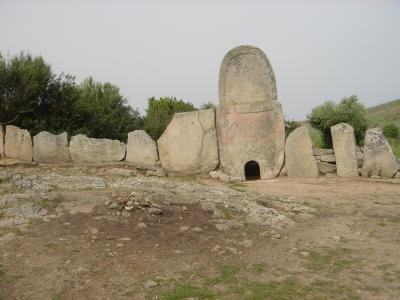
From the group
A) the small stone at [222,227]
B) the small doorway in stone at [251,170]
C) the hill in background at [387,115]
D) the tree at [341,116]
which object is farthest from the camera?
the hill in background at [387,115]

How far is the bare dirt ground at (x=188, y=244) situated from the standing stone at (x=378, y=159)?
2631 mm

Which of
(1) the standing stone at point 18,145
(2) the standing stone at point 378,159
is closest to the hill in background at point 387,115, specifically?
(2) the standing stone at point 378,159

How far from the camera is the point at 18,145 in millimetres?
12445

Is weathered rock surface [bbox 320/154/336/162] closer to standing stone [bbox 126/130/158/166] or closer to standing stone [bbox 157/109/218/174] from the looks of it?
standing stone [bbox 157/109/218/174]

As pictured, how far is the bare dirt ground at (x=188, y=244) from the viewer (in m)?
4.73

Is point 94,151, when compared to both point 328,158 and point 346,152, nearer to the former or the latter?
point 328,158

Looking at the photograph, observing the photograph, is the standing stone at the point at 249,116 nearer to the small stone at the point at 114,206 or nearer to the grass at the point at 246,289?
the small stone at the point at 114,206

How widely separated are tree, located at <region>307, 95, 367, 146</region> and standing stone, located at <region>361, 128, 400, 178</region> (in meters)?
7.11

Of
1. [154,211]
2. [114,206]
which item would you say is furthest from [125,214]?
[154,211]

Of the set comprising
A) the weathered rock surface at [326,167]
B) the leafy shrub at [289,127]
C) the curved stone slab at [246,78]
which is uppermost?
the curved stone slab at [246,78]

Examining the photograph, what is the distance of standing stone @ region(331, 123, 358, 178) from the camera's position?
11837mm

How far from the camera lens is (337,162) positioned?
12.0 m

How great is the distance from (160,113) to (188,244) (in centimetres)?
1987

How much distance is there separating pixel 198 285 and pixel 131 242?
1.43 metres
